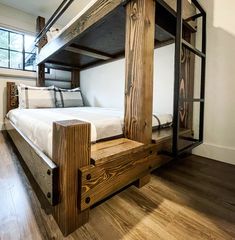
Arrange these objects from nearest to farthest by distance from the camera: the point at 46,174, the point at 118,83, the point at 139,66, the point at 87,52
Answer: the point at 46,174 < the point at 139,66 < the point at 87,52 < the point at 118,83

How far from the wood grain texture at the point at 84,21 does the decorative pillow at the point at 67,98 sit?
723 millimetres

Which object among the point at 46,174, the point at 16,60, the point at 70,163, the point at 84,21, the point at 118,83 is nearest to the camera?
the point at 70,163

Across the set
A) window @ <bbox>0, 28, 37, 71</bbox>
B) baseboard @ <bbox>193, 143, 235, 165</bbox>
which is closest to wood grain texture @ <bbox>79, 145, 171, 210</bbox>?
baseboard @ <bbox>193, 143, 235, 165</bbox>

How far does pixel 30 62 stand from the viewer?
10.3 feet

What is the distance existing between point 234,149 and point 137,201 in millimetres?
1144

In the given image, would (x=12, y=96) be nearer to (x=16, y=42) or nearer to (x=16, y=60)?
(x=16, y=60)

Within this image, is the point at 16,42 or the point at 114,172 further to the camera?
the point at 16,42

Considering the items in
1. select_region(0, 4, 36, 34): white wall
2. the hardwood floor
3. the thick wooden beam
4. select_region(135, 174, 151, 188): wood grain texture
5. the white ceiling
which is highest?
the white ceiling

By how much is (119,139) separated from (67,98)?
1950 mm

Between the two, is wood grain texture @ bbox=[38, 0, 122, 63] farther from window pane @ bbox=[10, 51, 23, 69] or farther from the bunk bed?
window pane @ bbox=[10, 51, 23, 69]

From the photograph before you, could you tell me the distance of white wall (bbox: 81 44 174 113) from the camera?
1942 mm

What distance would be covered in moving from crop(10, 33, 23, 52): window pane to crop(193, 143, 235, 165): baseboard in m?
3.35

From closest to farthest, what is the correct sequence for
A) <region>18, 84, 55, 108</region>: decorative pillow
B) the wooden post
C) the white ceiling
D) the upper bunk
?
the wooden post, the upper bunk, <region>18, 84, 55, 108</region>: decorative pillow, the white ceiling

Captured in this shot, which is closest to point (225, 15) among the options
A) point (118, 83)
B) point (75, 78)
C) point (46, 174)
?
point (118, 83)
